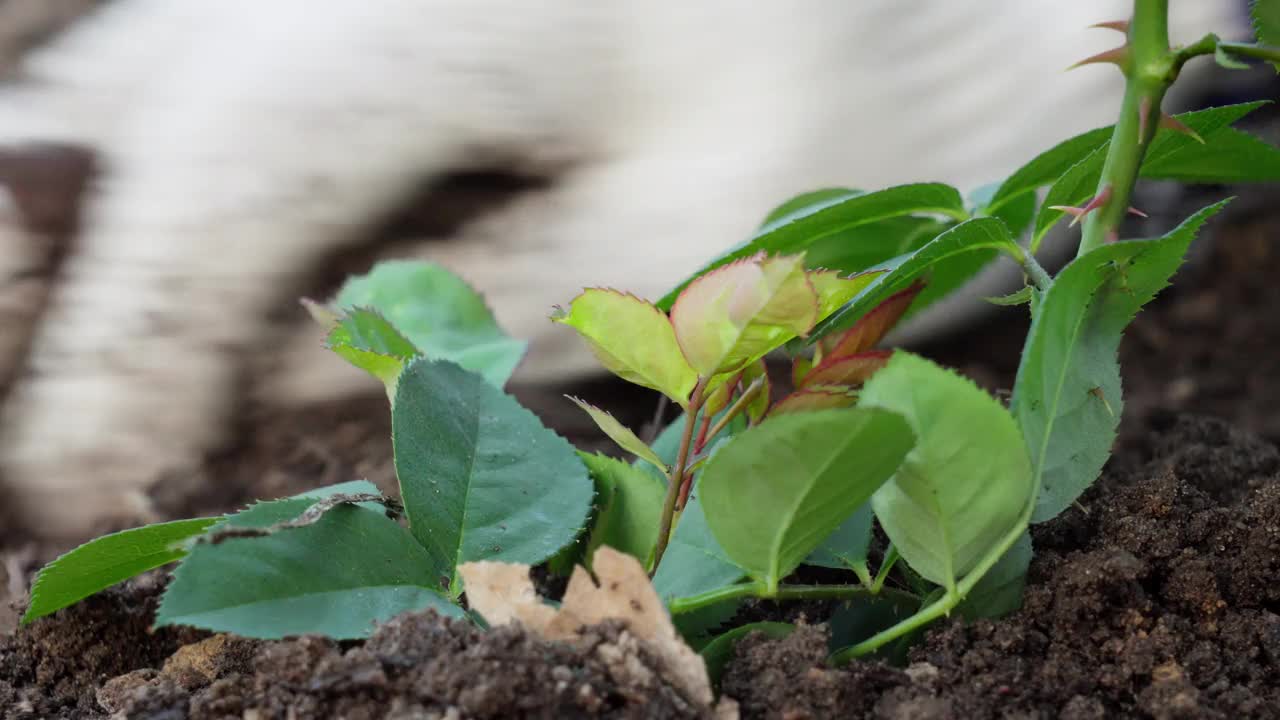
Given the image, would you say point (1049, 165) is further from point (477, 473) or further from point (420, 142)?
point (420, 142)

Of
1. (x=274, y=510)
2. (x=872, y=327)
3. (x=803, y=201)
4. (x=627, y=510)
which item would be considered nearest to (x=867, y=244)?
(x=803, y=201)

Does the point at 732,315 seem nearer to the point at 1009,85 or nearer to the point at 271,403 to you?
the point at 271,403

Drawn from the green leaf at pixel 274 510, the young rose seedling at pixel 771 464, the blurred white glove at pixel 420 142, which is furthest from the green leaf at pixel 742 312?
the blurred white glove at pixel 420 142

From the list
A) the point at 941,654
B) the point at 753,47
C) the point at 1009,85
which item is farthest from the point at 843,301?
the point at 1009,85

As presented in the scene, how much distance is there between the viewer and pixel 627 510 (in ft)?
2.13

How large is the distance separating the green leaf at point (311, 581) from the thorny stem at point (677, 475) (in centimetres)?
12

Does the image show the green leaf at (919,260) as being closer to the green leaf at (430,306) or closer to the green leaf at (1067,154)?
the green leaf at (1067,154)

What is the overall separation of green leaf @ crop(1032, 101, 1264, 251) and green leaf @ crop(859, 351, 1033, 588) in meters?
0.23

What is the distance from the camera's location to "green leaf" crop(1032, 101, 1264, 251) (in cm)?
67

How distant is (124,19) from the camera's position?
104 cm

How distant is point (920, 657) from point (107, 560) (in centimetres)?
45

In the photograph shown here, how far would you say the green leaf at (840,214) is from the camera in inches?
26.0

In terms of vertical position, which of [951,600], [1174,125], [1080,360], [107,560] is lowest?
[107,560]

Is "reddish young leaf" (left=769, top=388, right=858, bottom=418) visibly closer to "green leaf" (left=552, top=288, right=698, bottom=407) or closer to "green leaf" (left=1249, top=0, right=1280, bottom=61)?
"green leaf" (left=552, top=288, right=698, bottom=407)
